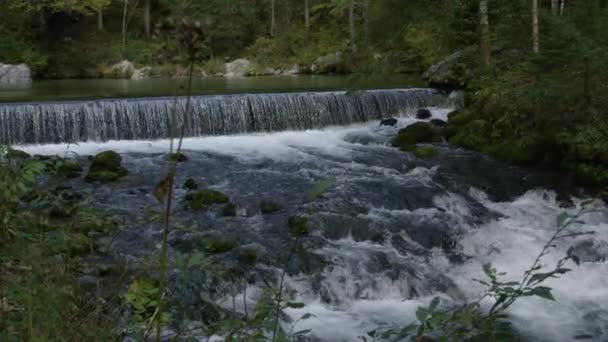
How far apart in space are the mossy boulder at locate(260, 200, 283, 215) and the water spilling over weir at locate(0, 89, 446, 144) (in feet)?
15.2

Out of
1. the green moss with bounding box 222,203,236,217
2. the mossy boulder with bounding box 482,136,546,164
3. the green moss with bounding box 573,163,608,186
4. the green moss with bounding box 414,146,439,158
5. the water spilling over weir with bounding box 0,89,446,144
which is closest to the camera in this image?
the green moss with bounding box 222,203,236,217

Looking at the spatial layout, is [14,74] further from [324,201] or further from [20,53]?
[324,201]

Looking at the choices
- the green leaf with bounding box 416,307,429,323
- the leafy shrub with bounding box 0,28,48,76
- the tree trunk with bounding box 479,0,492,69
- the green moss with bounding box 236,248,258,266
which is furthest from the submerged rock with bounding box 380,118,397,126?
the leafy shrub with bounding box 0,28,48,76

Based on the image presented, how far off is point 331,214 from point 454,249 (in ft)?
5.38

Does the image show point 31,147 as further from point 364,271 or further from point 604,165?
point 604,165

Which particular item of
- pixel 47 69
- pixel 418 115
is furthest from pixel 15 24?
pixel 418 115

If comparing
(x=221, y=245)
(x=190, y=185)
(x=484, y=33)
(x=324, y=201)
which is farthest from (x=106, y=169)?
(x=484, y=33)

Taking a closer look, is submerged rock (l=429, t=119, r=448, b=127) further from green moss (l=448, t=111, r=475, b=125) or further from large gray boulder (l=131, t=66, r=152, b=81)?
large gray boulder (l=131, t=66, r=152, b=81)

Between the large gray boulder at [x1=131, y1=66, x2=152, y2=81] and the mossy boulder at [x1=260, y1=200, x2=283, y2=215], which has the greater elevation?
the large gray boulder at [x1=131, y1=66, x2=152, y2=81]

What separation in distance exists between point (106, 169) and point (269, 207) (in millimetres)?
3415

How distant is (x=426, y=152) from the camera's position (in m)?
11.0

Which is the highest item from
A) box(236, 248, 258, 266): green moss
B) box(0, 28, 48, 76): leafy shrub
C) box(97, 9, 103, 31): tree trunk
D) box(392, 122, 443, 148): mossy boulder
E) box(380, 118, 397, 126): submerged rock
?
box(97, 9, 103, 31): tree trunk

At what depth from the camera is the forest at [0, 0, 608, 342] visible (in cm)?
210

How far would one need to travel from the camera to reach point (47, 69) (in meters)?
25.3
